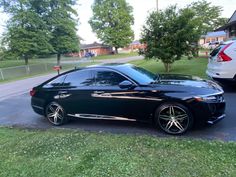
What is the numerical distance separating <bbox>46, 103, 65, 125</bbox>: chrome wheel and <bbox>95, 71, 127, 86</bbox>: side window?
1.27m

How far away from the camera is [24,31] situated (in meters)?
25.4

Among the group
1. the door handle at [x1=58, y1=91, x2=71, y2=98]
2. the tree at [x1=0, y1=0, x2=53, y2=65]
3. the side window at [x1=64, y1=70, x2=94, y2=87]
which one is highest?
the tree at [x1=0, y1=0, x2=53, y2=65]

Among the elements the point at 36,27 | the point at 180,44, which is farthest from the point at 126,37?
the point at 180,44

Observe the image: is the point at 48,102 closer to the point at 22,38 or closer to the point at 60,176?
the point at 60,176

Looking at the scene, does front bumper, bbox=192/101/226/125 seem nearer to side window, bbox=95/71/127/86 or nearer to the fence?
side window, bbox=95/71/127/86

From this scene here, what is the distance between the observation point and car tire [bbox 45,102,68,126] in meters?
5.78

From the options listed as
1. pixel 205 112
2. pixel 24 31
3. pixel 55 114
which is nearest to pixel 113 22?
pixel 24 31

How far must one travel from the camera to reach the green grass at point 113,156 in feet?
Answer: 10.8

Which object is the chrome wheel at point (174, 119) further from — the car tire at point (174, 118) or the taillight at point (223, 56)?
the taillight at point (223, 56)

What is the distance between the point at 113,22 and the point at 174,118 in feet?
173

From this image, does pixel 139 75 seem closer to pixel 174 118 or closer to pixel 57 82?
pixel 174 118

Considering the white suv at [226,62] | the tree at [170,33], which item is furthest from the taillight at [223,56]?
the tree at [170,33]

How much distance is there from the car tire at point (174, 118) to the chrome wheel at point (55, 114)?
2.37 metres

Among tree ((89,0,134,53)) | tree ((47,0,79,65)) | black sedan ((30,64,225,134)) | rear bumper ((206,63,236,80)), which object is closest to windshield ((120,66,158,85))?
black sedan ((30,64,225,134))
